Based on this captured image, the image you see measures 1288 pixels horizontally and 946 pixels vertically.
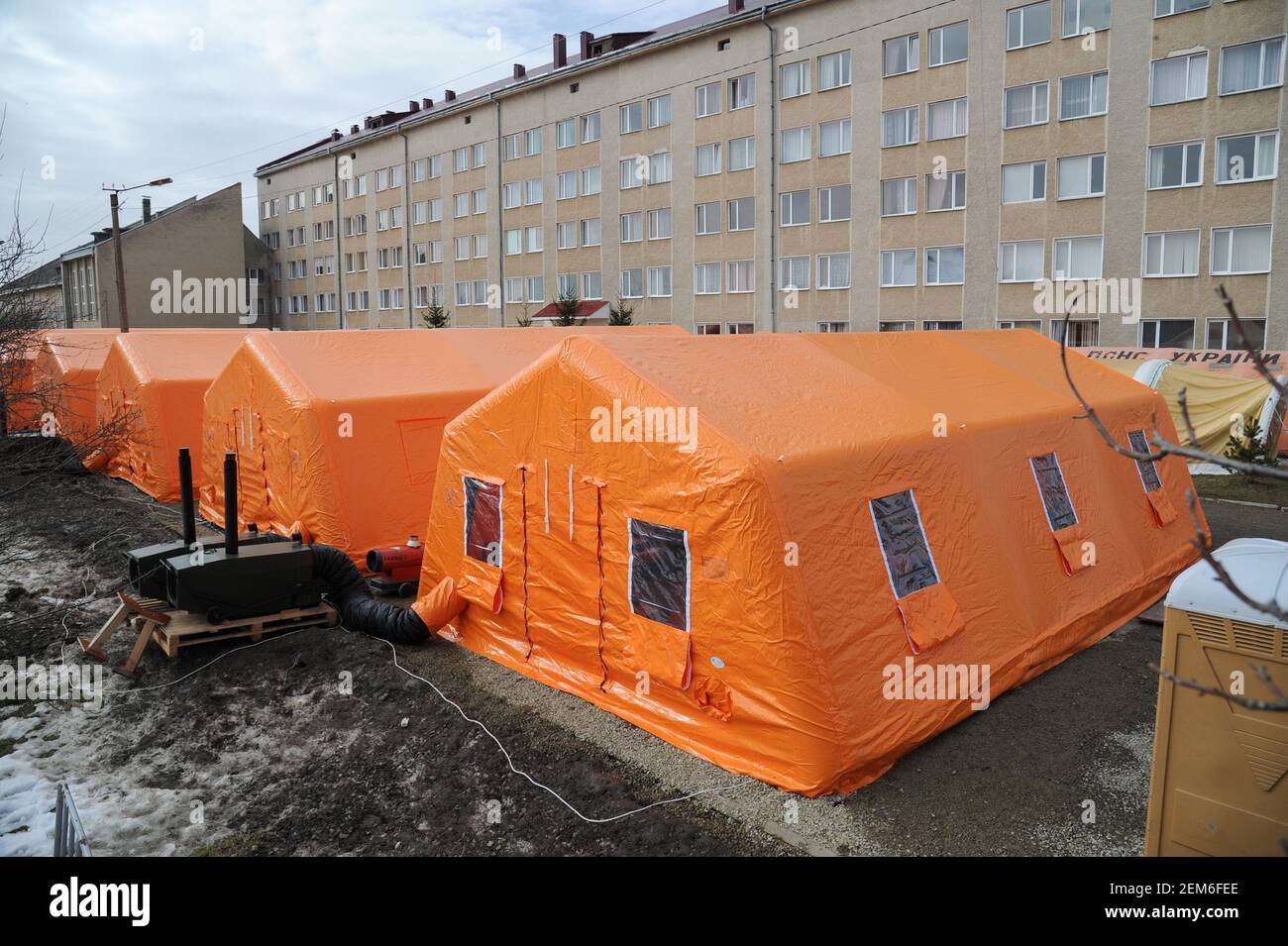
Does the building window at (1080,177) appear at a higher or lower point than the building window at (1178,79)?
lower

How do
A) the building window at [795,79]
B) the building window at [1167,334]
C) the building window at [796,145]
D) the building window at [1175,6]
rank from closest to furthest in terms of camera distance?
1. the building window at [1175,6]
2. the building window at [1167,334]
3. the building window at [795,79]
4. the building window at [796,145]

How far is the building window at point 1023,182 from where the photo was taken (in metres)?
28.4

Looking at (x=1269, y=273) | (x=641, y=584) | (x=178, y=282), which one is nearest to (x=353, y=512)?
(x=641, y=584)

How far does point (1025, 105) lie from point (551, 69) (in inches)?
1053

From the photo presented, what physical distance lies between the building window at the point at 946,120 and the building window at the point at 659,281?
1239 centimetres

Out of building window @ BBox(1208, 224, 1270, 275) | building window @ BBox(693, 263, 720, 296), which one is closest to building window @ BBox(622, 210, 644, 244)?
building window @ BBox(693, 263, 720, 296)

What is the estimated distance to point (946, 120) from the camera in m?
30.0

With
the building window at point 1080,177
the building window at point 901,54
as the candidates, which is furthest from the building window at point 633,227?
the building window at point 1080,177

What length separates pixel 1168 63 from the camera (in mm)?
25672

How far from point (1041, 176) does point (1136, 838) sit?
26915 mm

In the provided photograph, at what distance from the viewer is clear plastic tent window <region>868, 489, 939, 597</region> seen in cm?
698

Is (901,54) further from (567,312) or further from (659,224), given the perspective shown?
(567,312)

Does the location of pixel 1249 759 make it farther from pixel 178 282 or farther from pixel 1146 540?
pixel 178 282

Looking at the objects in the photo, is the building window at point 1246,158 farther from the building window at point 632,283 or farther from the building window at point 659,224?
the building window at point 632,283
